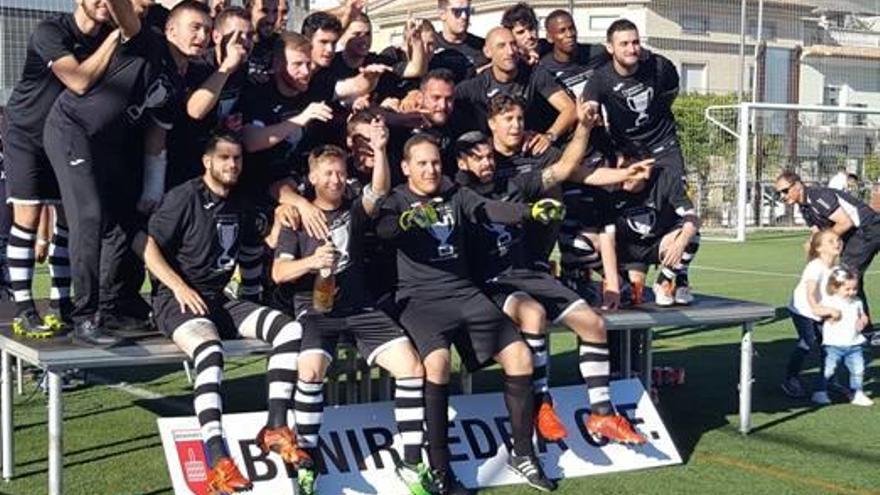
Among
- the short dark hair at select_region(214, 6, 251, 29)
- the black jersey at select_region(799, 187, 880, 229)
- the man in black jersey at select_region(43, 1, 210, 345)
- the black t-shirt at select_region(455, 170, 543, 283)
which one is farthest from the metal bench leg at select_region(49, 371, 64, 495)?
the black jersey at select_region(799, 187, 880, 229)

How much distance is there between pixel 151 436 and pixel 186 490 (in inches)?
74.1

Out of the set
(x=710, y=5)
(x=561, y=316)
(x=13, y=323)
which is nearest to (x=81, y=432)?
(x=13, y=323)

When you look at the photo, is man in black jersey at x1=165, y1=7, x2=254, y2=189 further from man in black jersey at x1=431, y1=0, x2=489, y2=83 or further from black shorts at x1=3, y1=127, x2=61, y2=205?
man in black jersey at x1=431, y1=0, x2=489, y2=83

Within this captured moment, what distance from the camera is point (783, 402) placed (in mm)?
9648

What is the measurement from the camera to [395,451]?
7289mm

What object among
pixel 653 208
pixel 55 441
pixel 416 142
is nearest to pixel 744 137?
pixel 653 208

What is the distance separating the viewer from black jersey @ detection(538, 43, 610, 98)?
8992mm

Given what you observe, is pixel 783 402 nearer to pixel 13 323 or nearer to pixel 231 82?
pixel 231 82

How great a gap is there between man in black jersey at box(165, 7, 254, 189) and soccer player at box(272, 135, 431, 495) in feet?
Answer: 2.33

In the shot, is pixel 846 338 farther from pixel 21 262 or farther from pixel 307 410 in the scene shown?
pixel 21 262

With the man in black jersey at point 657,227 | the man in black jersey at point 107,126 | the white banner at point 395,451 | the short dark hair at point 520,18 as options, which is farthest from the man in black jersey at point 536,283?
the man in black jersey at point 107,126

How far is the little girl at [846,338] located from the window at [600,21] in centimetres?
2936

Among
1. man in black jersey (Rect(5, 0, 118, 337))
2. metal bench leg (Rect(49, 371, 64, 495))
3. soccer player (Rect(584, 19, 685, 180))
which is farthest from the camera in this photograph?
soccer player (Rect(584, 19, 685, 180))

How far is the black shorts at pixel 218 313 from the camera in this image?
6.99 meters
